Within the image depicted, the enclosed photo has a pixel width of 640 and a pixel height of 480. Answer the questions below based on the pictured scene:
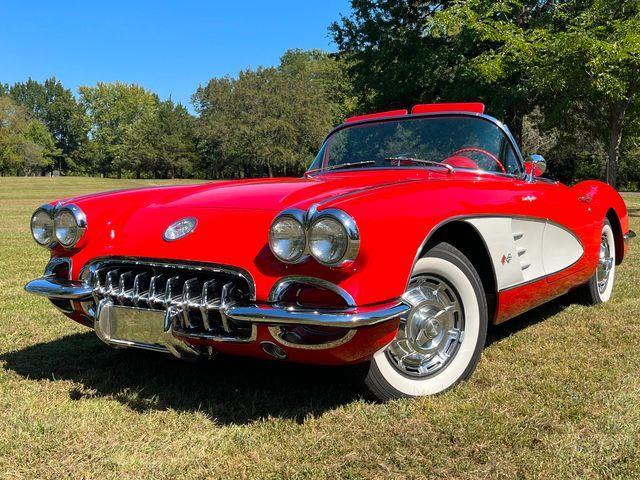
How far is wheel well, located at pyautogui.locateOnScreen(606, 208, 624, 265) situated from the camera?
4.94 m

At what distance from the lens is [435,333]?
2715 millimetres

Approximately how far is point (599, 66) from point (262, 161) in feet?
126

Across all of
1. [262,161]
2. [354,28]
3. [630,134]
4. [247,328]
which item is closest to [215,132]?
[262,161]

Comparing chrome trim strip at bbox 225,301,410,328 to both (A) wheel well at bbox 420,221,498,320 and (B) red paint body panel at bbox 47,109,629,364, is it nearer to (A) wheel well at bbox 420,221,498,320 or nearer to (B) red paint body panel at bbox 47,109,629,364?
(B) red paint body panel at bbox 47,109,629,364

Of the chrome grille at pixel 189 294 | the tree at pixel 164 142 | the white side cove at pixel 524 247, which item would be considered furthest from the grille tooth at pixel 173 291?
the tree at pixel 164 142

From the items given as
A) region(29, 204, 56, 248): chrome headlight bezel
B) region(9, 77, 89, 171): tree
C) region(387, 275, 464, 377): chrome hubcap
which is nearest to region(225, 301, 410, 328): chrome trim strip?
region(387, 275, 464, 377): chrome hubcap

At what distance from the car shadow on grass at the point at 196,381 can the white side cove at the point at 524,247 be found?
1.02 m

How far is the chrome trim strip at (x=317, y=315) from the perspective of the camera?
2.15 meters

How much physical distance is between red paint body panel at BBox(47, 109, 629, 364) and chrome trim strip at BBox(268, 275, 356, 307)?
20mm

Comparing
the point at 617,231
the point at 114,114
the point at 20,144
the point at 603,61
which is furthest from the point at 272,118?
the point at 617,231

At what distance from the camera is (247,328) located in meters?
2.38

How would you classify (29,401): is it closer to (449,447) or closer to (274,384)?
(274,384)

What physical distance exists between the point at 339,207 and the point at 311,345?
562 mm

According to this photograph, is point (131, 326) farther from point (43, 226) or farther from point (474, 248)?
point (474, 248)
